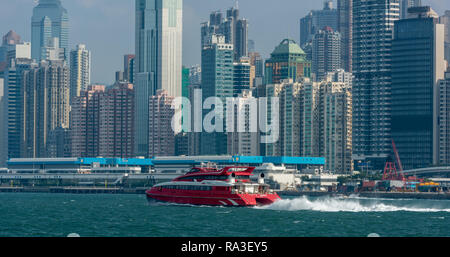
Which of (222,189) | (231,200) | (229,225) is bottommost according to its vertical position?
(229,225)

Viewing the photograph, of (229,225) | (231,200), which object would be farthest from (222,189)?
(229,225)

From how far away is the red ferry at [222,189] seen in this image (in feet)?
393

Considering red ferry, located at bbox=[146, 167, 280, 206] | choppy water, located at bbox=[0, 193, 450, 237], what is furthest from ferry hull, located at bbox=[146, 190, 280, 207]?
choppy water, located at bbox=[0, 193, 450, 237]

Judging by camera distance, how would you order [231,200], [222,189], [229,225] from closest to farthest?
[229,225], [222,189], [231,200]

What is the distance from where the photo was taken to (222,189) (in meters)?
120

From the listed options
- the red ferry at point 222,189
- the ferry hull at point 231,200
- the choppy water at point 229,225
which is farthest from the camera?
the ferry hull at point 231,200

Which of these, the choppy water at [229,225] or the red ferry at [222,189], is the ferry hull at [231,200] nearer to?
the red ferry at [222,189]

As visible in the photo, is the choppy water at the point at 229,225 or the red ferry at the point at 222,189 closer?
the choppy water at the point at 229,225

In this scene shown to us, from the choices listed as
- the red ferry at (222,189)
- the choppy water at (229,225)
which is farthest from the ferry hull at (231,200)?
the choppy water at (229,225)

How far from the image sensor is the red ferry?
4712 inches

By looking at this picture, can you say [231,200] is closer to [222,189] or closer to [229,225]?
[222,189]

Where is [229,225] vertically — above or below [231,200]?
below

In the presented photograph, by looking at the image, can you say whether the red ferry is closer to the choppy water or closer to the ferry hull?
the ferry hull
